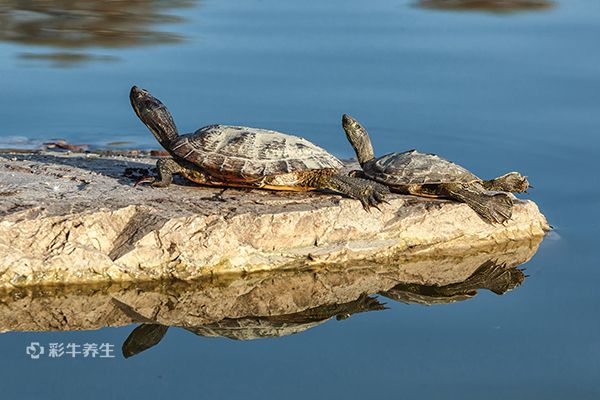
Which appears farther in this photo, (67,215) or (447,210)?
(447,210)

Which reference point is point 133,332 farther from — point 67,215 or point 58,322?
point 67,215

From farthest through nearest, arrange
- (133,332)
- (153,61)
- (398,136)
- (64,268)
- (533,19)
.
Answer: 1. (533,19)
2. (153,61)
3. (398,136)
4. (64,268)
5. (133,332)

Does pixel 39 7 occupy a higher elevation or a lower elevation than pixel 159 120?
lower

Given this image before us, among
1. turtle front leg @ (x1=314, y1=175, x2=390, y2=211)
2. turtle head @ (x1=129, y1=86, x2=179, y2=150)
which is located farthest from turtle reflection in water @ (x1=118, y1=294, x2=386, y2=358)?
turtle head @ (x1=129, y1=86, x2=179, y2=150)

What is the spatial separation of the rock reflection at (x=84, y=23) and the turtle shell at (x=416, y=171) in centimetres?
484

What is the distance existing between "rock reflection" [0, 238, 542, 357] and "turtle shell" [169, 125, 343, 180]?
0.61 m

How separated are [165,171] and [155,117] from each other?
0.51 meters

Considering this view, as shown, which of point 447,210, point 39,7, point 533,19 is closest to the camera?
point 447,210

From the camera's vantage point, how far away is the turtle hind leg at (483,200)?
7008 mm

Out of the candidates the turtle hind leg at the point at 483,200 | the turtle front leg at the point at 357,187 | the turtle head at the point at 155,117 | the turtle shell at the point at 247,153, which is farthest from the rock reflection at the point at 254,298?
the turtle head at the point at 155,117

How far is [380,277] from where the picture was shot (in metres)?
6.66

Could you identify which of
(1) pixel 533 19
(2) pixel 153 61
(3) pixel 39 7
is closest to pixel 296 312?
(2) pixel 153 61

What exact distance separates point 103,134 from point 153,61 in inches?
72.4

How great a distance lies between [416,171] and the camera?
22.9 ft
